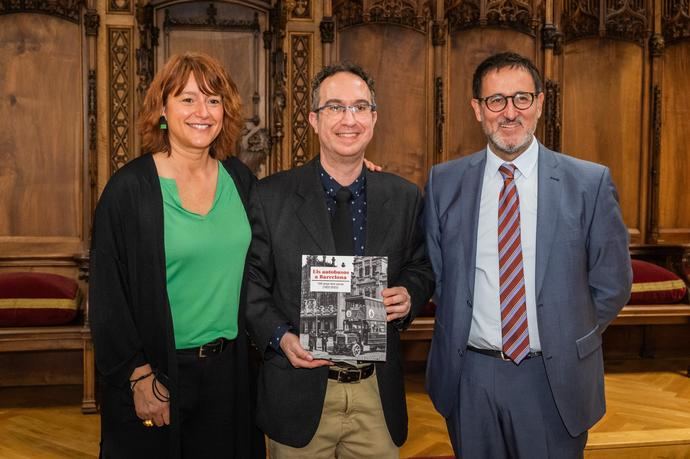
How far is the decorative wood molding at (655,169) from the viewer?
6184mm

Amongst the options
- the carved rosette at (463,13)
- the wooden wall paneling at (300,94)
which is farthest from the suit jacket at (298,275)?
the carved rosette at (463,13)

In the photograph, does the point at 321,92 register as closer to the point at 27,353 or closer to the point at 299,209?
the point at 299,209

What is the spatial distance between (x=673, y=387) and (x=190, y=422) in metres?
4.14

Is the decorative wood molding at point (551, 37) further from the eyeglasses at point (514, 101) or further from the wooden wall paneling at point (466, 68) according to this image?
the eyeglasses at point (514, 101)

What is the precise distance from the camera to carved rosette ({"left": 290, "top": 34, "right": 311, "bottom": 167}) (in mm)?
5668

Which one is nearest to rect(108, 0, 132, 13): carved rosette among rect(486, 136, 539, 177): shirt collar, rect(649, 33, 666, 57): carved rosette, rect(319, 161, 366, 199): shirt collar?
rect(319, 161, 366, 199): shirt collar

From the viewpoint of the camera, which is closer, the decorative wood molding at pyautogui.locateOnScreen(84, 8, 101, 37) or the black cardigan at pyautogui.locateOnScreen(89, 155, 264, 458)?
the black cardigan at pyautogui.locateOnScreen(89, 155, 264, 458)

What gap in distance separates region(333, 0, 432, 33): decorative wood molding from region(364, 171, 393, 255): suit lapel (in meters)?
3.96

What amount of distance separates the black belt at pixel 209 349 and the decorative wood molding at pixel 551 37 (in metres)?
4.80

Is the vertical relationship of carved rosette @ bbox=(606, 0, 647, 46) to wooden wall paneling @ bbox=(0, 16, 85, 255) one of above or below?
above

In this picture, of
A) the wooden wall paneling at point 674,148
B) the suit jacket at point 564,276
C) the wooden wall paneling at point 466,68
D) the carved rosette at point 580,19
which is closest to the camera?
the suit jacket at point 564,276

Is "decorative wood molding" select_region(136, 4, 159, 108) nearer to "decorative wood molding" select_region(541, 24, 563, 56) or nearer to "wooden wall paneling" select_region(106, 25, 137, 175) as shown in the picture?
"wooden wall paneling" select_region(106, 25, 137, 175)

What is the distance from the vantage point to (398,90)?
5.94 meters

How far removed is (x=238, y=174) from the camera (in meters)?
2.40
